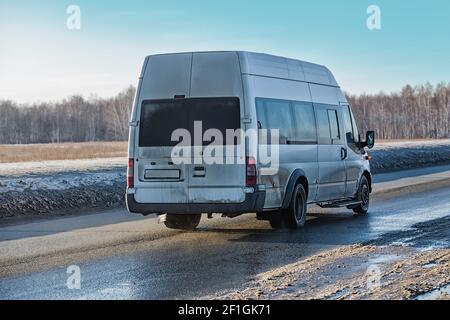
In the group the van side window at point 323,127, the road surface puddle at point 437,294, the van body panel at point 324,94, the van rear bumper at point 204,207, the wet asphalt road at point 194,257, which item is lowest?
the wet asphalt road at point 194,257

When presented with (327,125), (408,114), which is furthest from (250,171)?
(408,114)

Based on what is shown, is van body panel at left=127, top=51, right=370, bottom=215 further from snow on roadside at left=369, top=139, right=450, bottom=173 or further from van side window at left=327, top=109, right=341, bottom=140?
snow on roadside at left=369, top=139, right=450, bottom=173

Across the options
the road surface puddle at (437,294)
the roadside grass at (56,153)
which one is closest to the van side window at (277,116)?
the road surface puddle at (437,294)

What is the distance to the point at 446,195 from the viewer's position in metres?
17.8

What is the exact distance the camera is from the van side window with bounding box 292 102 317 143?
12.2 meters

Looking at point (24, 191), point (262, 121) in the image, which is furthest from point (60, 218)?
point (262, 121)

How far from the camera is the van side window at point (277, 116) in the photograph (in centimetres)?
1114

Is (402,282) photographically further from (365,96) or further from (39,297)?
(365,96)

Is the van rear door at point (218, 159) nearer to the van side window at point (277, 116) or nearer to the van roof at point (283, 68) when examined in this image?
the van side window at point (277, 116)

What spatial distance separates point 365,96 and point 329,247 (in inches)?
5978

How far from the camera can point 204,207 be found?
10.8m

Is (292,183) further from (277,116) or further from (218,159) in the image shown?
(218,159)

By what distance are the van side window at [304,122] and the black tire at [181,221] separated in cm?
228

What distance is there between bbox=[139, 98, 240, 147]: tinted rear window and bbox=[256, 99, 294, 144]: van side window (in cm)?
51
